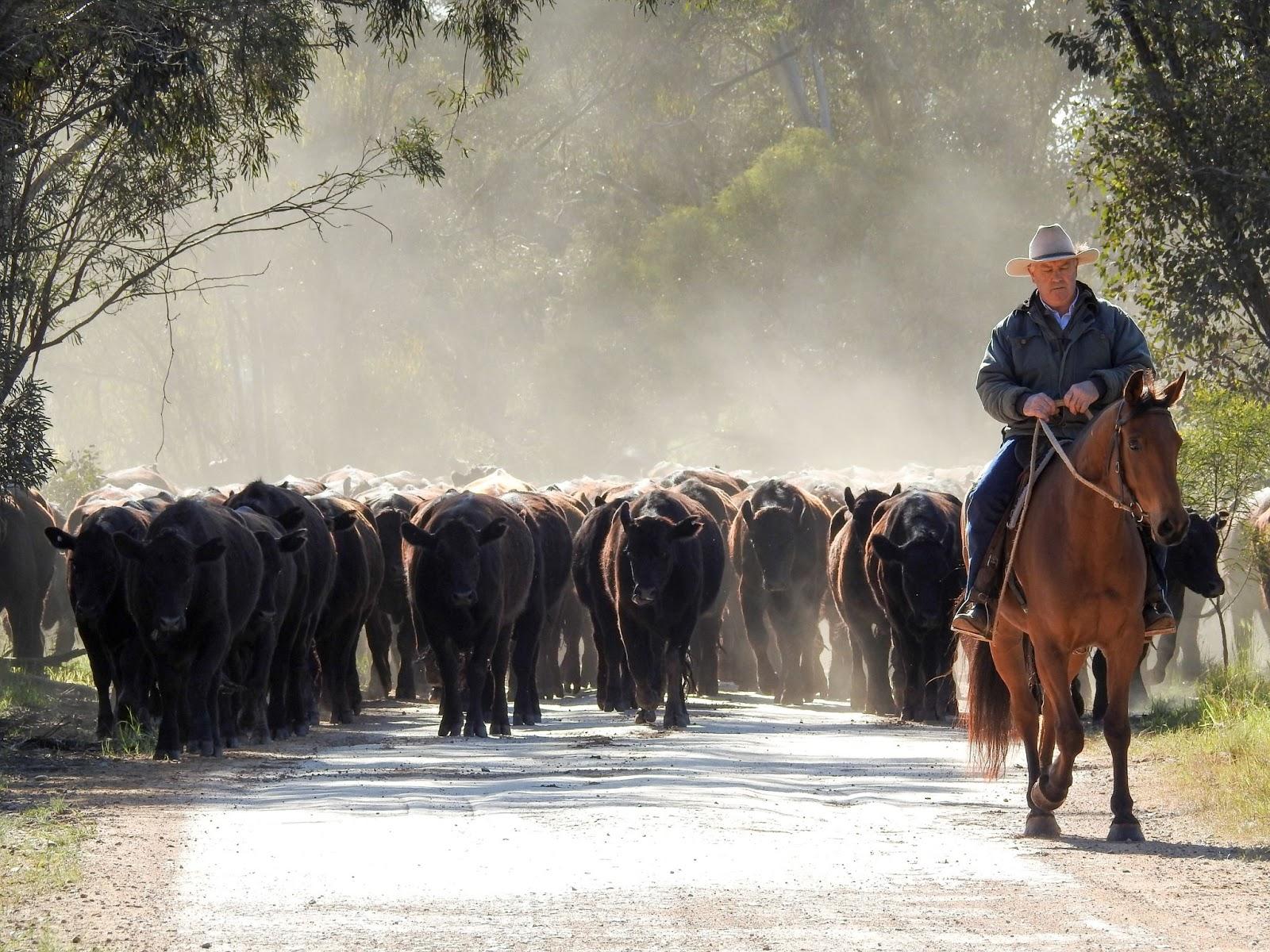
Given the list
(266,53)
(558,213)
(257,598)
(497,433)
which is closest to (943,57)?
(558,213)

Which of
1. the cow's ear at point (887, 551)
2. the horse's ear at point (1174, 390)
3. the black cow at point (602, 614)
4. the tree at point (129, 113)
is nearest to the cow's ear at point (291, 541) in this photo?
the tree at point (129, 113)

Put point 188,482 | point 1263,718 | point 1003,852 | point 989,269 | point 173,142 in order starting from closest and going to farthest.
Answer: point 1003,852 → point 1263,718 → point 173,142 → point 989,269 → point 188,482

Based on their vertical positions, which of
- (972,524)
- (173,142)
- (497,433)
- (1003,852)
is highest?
(497,433)

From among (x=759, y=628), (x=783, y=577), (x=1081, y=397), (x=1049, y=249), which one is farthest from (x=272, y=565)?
(x=1081, y=397)

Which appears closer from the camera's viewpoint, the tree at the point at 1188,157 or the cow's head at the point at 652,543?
the cow's head at the point at 652,543

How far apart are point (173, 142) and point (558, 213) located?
47874 millimetres

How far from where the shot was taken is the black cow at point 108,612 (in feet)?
48.1

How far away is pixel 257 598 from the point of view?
49.6 feet

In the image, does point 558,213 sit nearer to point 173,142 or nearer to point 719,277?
point 719,277

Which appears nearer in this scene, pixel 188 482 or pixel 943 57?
pixel 943 57

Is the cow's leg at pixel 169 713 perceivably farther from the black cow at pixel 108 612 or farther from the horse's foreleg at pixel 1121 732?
the horse's foreleg at pixel 1121 732

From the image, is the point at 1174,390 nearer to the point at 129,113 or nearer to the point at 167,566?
the point at 167,566

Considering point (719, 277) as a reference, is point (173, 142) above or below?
below

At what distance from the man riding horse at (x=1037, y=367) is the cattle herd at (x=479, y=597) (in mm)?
4380
